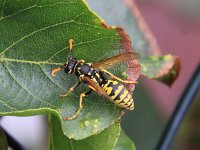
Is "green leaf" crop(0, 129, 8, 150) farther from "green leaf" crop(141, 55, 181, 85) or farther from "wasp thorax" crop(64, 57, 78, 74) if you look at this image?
"green leaf" crop(141, 55, 181, 85)

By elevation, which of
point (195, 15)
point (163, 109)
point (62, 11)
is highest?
point (195, 15)

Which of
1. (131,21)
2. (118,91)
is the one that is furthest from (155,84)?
(118,91)

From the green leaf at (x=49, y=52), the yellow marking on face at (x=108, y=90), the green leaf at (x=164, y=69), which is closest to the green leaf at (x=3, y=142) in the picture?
the green leaf at (x=49, y=52)

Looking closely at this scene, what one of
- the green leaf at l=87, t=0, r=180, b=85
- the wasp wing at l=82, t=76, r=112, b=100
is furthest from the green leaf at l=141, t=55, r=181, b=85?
the wasp wing at l=82, t=76, r=112, b=100

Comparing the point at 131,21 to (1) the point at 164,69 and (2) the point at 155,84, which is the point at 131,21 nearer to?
(1) the point at 164,69

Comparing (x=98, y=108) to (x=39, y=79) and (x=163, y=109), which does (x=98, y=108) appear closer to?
(x=39, y=79)

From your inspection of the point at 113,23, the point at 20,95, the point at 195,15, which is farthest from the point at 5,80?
the point at 195,15
